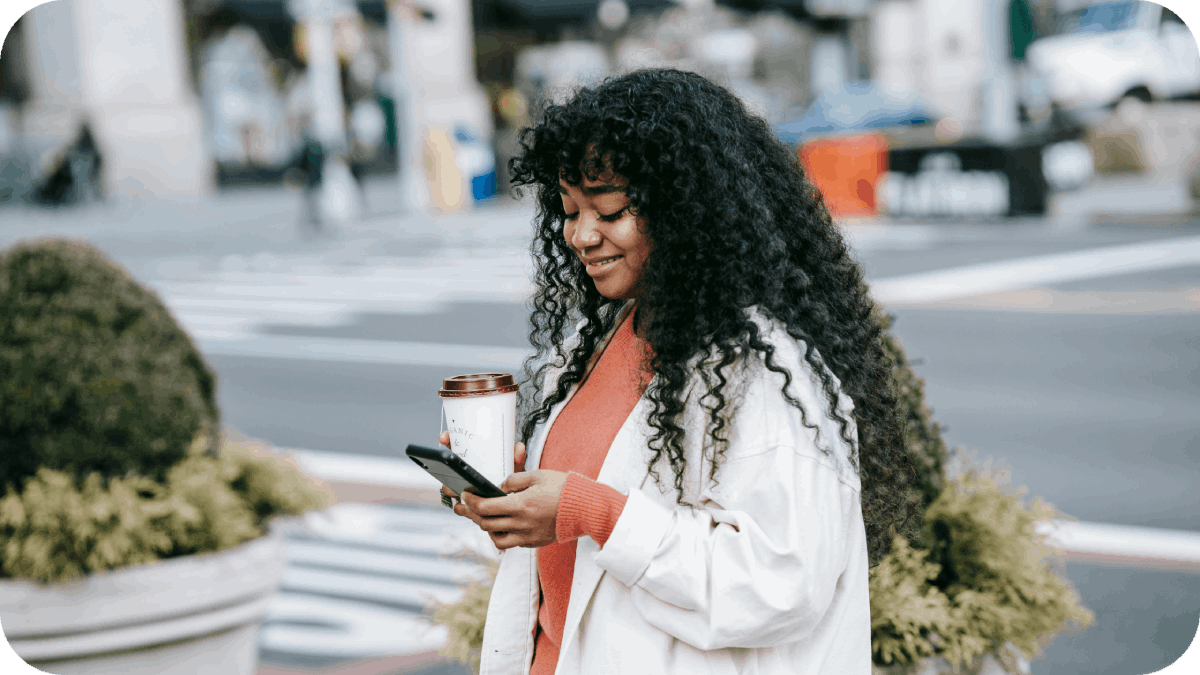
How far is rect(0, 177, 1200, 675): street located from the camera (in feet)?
18.5

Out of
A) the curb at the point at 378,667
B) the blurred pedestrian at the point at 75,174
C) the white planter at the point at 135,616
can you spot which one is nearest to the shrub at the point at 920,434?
the white planter at the point at 135,616

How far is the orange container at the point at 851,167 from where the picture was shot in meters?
20.3

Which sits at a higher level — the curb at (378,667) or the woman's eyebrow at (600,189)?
the woman's eyebrow at (600,189)

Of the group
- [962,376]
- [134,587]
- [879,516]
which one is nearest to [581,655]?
[879,516]

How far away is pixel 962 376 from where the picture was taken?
28.9 ft

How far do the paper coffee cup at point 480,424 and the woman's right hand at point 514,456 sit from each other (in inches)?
1.3

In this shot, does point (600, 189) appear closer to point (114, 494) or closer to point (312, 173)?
point (114, 494)

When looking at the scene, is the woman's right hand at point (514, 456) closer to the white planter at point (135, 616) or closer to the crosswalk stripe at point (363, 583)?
the white planter at point (135, 616)

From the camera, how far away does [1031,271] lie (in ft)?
44.7

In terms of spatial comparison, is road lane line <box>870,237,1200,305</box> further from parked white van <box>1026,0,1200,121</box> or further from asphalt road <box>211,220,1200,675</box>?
parked white van <box>1026,0,1200,121</box>

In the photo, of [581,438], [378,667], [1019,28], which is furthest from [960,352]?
[1019,28]

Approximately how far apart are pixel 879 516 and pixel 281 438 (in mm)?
6729

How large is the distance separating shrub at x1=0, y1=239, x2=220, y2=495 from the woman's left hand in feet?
6.30

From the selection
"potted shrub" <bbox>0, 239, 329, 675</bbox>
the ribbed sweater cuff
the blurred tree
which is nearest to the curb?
"potted shrub" <bbox>0, 239, 329, 675</bbox>
